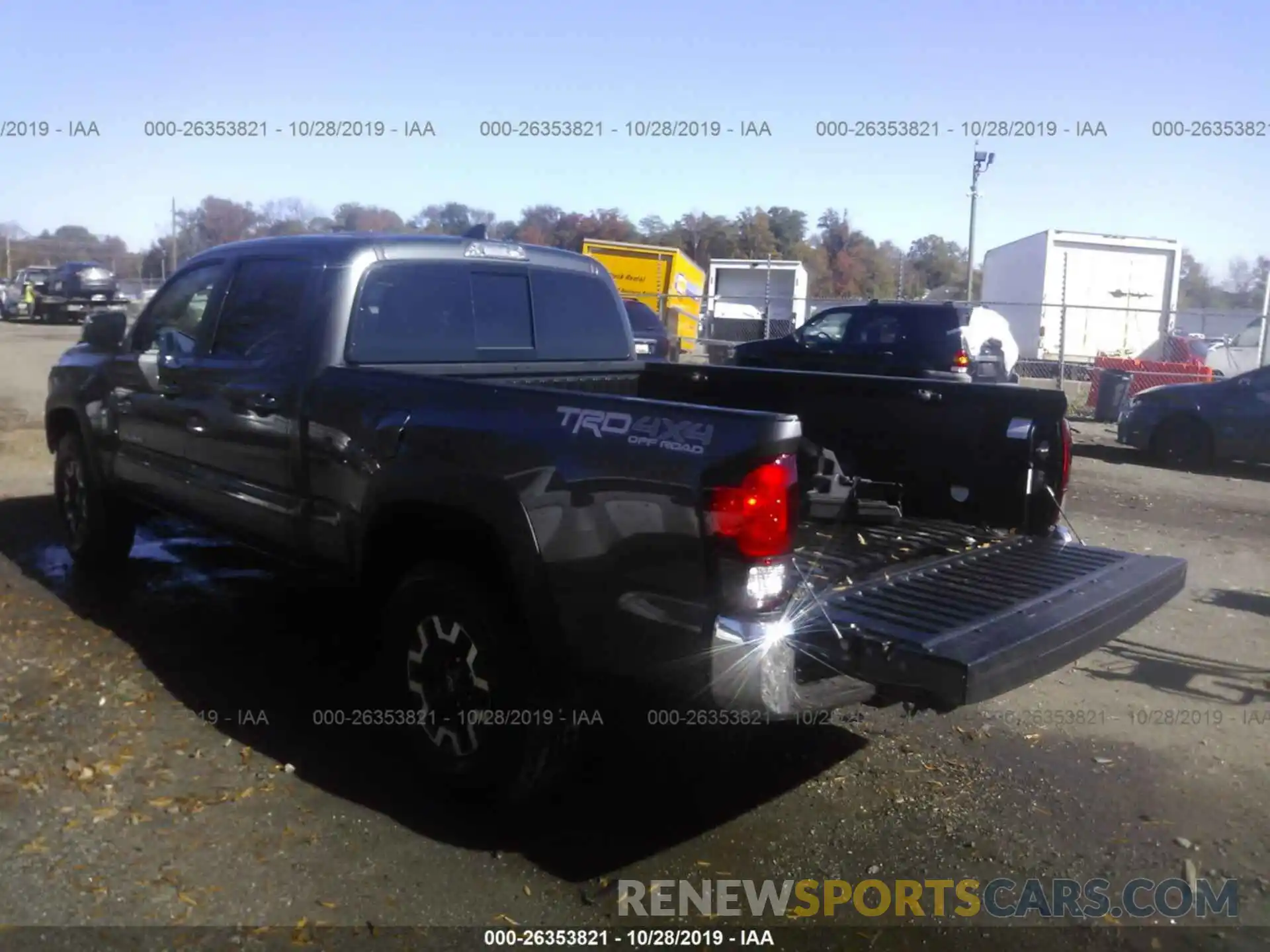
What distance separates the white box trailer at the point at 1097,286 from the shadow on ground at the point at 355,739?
73.6ft

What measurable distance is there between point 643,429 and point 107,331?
4.35 m

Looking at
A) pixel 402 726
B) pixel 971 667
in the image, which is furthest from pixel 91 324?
pixel 971 667

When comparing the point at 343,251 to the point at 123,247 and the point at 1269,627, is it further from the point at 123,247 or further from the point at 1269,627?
the point at 123,247

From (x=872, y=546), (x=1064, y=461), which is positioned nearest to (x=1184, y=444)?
(x=1064, y=461)

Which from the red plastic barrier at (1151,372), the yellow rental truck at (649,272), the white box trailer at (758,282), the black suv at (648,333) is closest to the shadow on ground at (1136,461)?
the red plastic barrier at (1151,372)

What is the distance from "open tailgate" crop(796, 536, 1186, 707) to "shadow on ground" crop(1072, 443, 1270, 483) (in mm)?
9460

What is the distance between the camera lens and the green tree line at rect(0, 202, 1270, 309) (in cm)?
2586

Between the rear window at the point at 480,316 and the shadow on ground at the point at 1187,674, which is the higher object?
the rear window at the point at 480,316

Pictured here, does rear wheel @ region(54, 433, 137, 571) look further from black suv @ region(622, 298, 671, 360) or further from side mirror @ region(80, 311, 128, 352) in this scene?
black suv @ region(622, 298, 671, 360)

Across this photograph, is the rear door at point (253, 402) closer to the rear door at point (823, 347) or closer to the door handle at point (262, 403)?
the door handle at point (262, 403)

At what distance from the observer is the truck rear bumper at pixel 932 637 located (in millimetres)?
3330

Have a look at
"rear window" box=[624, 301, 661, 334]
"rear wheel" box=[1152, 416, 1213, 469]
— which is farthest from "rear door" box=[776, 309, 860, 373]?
"rear wheel" box=[1152, 416, 1213, 469]

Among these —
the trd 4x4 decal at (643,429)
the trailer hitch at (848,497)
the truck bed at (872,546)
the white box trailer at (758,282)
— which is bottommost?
the truck bed at (872,546)

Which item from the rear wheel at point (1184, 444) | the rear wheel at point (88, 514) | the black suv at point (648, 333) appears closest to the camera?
the rear wheel at point (88, 514)
